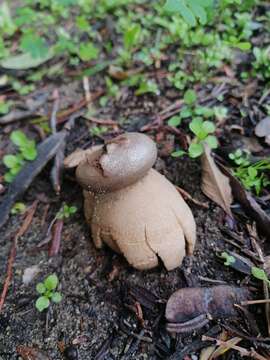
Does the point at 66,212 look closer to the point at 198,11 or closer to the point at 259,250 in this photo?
the point at 259,250

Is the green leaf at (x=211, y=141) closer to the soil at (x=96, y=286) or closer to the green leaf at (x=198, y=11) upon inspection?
the soil at (x=96, y=286)

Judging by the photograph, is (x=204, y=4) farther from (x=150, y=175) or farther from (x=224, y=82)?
(x=150, y=175)

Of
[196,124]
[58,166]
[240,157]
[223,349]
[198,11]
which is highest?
[198,11]

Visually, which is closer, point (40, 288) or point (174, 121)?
point (40, 288)

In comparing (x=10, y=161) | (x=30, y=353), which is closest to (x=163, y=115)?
(x=10, y=161)

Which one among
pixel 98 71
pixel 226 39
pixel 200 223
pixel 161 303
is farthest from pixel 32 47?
pixel 161 303
